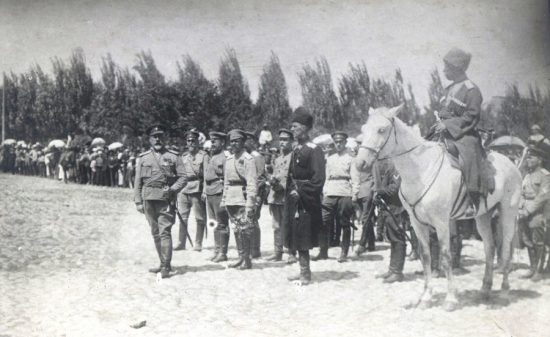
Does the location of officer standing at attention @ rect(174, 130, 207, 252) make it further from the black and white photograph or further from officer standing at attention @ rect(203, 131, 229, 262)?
officer standing at attention @ rect(203, 131, 229, 262)

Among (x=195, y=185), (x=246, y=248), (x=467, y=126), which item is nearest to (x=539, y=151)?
(x=467, y=126)

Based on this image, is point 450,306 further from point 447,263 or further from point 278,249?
point 278,249

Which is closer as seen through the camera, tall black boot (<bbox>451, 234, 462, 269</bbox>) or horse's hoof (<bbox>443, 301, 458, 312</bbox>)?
horse's hoof (<bbox>443, 301, 458, 312</bbox>)

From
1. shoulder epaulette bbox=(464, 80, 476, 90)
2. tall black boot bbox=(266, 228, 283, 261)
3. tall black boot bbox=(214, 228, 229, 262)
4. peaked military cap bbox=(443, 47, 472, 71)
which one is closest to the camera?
shoulder epaulette bbox=(464, 80, 476, 90)

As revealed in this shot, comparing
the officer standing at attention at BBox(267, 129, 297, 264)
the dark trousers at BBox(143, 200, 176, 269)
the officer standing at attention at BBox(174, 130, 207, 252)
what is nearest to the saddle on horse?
the officer standing at attention at BBox(267, 129, 297, 264)

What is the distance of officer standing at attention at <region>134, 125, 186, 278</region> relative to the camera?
7160 millimetres

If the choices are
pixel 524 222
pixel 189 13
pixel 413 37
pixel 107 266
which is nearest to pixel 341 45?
pixel 413 37

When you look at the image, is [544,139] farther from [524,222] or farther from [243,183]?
[243,183]

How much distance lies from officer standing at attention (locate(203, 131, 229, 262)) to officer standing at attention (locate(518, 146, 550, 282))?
4.34m

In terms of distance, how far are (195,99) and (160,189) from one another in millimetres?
4592

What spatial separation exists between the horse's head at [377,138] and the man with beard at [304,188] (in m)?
1.06

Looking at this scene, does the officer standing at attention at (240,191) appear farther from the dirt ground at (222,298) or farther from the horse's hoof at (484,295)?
the horse's hoof at (484,295)

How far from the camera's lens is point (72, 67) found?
7.82 meters

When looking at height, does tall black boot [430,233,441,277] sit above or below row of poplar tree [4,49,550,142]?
below
